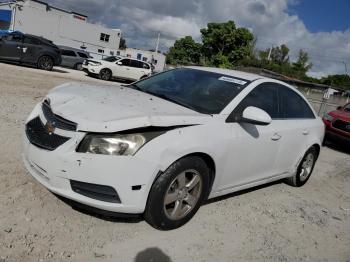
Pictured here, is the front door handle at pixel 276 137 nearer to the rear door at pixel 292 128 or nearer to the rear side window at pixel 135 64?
the rear door at pixel 292 128

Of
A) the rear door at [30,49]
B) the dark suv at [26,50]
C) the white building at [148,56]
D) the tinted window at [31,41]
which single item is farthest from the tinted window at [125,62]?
the white building at [148,56]

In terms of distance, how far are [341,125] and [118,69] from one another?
1430 cm

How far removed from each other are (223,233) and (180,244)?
62 centimetres

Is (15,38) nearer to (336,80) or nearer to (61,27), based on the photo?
(61,27)

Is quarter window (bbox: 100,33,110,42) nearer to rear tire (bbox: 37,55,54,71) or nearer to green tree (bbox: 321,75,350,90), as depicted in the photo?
green tree (bbox: 321,75,350,90)

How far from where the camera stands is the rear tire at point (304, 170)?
19.6 feet

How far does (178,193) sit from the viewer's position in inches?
147

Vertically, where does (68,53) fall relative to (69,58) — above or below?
above

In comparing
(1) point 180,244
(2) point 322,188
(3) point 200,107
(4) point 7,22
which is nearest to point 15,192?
(1) point 180,244

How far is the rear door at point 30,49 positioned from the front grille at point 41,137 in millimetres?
14849

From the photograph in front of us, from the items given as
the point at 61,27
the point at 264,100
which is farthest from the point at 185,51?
the point at 264,100

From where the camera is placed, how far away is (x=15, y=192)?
3.96 m


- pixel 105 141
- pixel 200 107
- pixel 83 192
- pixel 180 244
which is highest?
pixel 200 107

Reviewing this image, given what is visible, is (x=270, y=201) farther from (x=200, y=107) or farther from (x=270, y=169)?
(x=200, y=107)
